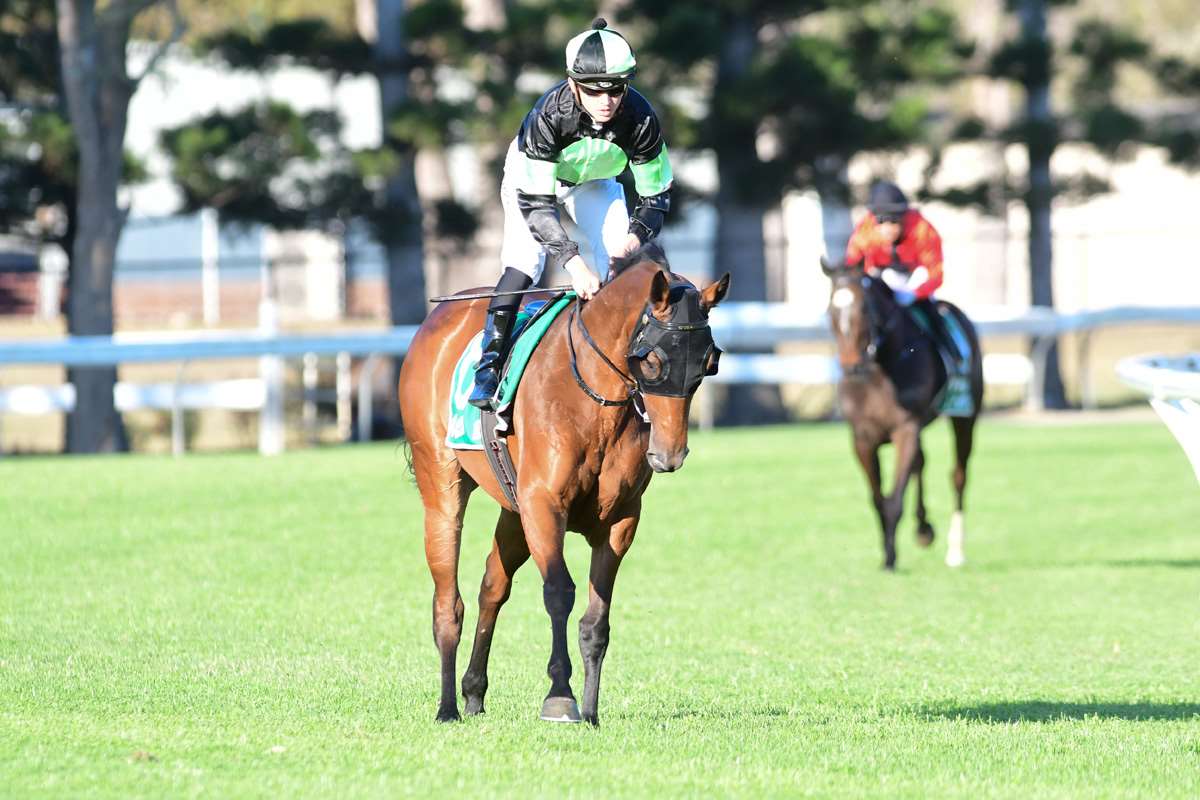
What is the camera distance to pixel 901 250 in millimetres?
14062

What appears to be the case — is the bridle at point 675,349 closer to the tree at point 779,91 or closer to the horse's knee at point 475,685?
the horse's knee at point 475,685

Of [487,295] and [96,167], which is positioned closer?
[487,295]

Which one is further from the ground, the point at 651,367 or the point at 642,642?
the point at 651,367

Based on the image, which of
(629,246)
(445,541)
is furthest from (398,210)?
(629,246)

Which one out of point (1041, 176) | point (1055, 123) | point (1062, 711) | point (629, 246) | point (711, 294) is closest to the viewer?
point (711, 294)

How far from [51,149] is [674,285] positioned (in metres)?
17.3

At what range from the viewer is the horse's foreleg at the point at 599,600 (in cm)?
693

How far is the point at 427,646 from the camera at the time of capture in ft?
A: 32.0

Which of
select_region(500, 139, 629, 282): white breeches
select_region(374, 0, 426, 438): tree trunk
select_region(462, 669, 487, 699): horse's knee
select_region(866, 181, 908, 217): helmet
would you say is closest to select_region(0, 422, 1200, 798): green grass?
select_region(462, 669, 487, 699): horse's knee

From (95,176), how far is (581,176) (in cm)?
1568

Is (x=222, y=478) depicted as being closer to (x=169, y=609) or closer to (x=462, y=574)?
(x=462, y=574)

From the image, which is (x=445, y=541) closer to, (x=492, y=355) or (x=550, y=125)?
(x=492, y=355)

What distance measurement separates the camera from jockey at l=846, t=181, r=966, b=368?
547 inches

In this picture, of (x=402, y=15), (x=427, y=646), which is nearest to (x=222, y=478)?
(x=427, y=646)
